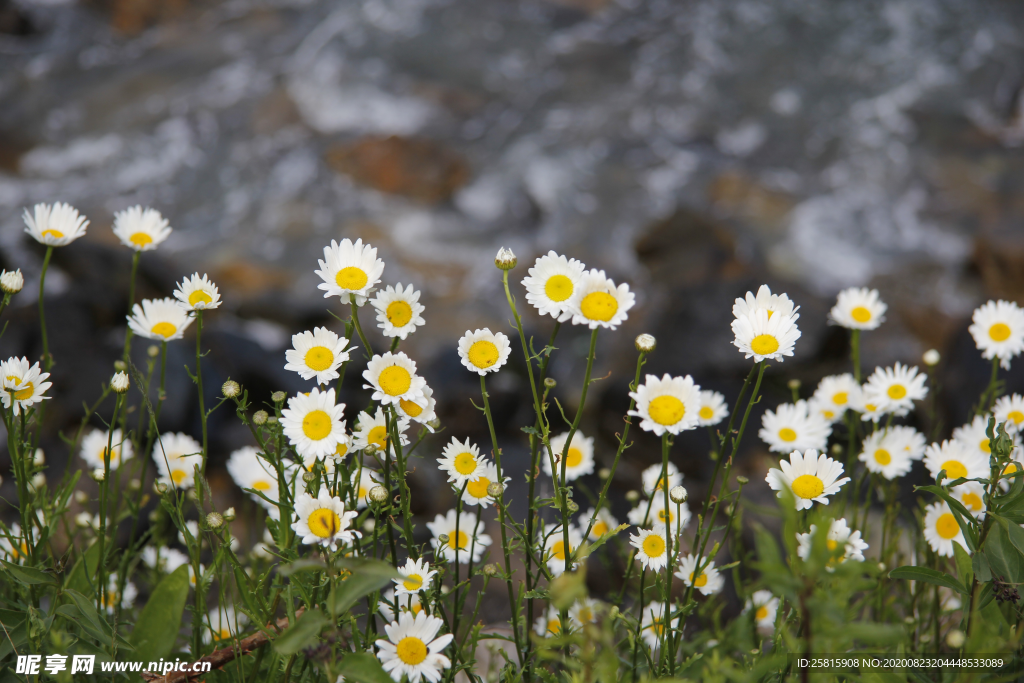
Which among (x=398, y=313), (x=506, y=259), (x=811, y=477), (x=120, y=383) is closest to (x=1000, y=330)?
(x=811, y=477)

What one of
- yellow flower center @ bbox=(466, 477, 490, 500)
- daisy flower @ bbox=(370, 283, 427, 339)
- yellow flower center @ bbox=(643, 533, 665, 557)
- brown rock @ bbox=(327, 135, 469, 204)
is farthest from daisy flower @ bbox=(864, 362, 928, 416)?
brown rock @ bbox=(327, 135, 469, 204)

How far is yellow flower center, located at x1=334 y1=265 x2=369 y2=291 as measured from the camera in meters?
0.95

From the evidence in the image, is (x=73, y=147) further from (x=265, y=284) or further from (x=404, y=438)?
(x=404, y=438)

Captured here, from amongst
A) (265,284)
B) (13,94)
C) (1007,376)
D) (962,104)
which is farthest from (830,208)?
(13,94)

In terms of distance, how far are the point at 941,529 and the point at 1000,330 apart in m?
0.42

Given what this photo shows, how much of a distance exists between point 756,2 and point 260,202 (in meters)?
5.02

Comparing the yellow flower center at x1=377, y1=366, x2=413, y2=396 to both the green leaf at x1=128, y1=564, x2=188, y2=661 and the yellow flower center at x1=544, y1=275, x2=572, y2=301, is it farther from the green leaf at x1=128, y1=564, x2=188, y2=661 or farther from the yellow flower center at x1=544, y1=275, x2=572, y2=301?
the green leaf at x1=128, y1=564, x2=188, y2=661

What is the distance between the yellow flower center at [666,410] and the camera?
884 millimetres

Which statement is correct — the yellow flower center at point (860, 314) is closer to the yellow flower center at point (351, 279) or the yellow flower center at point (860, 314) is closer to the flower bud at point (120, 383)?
the yellow flower center at point (351, 279)

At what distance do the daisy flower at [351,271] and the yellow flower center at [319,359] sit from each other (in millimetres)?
77

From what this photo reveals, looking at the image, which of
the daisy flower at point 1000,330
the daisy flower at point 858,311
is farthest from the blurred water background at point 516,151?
the daisy flower at point 1000,330

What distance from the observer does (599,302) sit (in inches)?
34.6

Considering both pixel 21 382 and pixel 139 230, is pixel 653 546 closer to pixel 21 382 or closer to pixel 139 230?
pixel 21 382

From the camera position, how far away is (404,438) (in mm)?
1110
